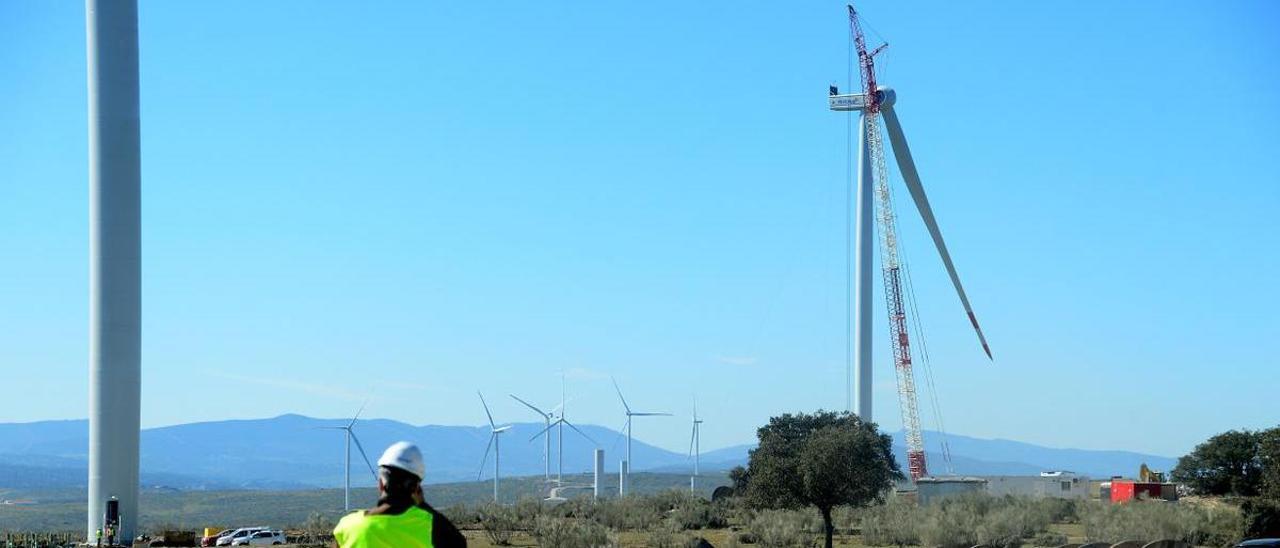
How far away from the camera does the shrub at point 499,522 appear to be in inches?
2285

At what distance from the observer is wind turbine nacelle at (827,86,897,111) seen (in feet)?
322

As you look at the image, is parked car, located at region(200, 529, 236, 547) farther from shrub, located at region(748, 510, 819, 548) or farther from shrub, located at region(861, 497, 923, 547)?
shrub, located at region(861, 497, 923, 547)

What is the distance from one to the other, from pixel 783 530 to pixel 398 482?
49065mm

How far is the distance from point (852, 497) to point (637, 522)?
37.8 feet

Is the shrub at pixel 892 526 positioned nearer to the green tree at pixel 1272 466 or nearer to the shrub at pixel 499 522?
the green tree at pixel 1272 466

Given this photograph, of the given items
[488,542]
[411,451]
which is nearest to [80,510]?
[488,542]

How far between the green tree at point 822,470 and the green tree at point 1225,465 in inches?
1076

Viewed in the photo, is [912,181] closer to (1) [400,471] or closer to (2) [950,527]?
(2) [950,527]

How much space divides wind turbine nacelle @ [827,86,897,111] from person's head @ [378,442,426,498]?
9188cm

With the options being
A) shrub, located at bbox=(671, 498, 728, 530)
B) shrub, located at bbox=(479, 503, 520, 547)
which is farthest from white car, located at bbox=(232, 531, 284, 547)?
shrub, located at bbox=(671, 498, 728, 530)

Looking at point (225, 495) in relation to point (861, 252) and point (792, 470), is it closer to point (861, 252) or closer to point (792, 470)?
point (861, 252)

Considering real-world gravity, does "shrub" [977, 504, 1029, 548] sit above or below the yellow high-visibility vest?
below

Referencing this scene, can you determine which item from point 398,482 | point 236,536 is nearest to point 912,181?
point 236,536

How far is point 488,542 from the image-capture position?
182 feet
